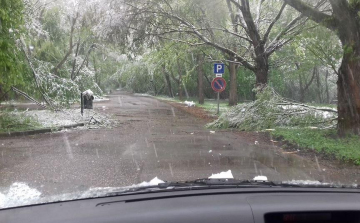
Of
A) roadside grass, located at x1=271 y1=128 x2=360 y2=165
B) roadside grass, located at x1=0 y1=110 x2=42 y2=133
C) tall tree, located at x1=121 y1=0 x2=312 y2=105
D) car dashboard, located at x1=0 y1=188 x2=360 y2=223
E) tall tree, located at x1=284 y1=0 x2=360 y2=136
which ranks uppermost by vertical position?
tall tree, located at x1=121 y1=0 x2=312 y2=105

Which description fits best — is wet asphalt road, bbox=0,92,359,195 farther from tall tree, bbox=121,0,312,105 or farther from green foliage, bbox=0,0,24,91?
tall tree, bbox=121,0,312,105

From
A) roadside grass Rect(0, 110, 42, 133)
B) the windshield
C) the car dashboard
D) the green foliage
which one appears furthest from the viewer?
roadside grass Rect(0, 110, 42, 133)

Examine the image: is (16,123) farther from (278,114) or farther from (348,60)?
(348,60)

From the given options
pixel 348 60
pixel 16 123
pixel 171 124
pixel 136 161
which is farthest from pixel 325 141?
pixel 16 123

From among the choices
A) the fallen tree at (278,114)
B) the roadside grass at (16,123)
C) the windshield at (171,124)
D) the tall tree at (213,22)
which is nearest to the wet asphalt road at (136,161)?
the windshield at (171,124)

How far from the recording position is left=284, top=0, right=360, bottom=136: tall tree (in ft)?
37.2

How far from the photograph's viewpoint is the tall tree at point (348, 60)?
447 inches

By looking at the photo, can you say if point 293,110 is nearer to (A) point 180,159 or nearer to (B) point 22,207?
(A) point 180,159

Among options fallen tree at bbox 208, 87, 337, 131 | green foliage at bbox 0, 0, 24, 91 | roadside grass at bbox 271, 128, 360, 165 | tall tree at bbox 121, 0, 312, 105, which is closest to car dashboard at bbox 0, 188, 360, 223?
roadside grass at bbox 271, 128, 360, 165

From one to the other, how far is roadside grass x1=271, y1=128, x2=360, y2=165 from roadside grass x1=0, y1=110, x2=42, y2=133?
29.3 feet

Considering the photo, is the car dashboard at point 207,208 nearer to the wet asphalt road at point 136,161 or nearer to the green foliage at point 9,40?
the wet asphalt road at point 136,161

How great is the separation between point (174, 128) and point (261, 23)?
29.3ft

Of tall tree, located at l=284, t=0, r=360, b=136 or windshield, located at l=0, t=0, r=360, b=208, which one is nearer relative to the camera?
windshield, located at l=0, t=0, r=360, b=208

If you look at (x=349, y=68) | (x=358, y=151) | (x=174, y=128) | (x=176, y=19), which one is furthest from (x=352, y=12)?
(x=176, y=19)
